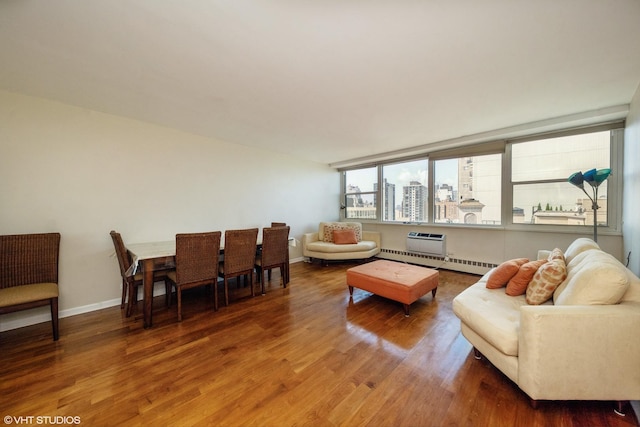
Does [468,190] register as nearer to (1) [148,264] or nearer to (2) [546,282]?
(2) [546,282]

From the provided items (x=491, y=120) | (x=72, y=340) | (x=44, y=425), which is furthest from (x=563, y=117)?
(x=72, y=340)

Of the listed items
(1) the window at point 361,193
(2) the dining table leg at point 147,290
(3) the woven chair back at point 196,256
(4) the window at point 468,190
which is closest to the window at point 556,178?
(4) the window at point 468,190

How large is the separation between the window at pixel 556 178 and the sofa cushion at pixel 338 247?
256cm

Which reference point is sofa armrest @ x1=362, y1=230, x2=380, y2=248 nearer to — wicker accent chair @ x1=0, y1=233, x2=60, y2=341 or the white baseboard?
the white baseboard

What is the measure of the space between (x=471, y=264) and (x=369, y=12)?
13.9ft

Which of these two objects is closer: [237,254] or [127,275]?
Answer: [127,275]

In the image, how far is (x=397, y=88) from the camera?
7.43 ft

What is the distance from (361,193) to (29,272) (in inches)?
219

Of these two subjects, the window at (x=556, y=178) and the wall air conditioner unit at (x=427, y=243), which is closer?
A: the window at (x=556, y=178)

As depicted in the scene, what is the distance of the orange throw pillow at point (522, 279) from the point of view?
2.00m

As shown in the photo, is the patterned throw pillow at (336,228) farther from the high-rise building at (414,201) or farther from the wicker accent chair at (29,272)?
the wicker accent chair at (29,272)

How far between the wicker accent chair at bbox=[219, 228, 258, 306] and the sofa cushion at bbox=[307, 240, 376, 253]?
1.89m

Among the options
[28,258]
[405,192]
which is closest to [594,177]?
[405,192]

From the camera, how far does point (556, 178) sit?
338 centimetres
